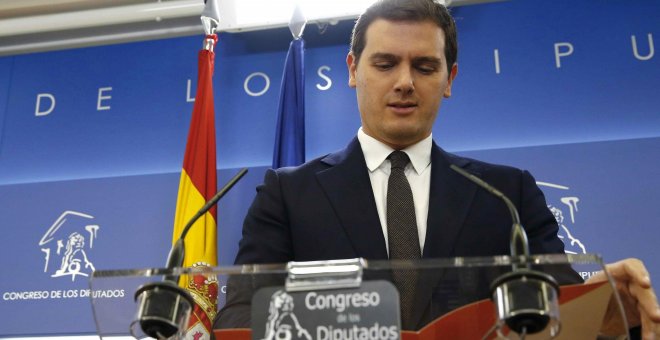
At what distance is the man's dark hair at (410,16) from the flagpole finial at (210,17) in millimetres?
1664

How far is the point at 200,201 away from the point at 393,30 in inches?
61.1

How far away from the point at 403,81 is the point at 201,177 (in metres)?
1.62

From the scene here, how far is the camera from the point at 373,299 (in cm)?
82

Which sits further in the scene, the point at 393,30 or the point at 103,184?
the point at 103,184

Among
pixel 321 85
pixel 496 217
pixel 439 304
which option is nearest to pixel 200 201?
pixel 321 85

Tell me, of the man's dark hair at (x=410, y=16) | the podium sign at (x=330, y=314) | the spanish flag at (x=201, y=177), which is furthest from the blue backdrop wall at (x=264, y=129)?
the podium sign at (x=330, y=314)

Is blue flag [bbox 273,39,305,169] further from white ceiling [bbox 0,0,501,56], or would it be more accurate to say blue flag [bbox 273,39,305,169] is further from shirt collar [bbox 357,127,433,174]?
shirt collar [bbox 357,127,433,174]

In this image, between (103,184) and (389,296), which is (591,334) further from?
(103,184)

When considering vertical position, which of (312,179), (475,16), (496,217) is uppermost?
(475,16)

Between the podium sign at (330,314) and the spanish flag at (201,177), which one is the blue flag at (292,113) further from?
the podium sign at (330,314)

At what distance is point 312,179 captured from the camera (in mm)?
1657

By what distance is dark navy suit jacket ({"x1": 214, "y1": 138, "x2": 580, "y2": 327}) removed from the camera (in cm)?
141

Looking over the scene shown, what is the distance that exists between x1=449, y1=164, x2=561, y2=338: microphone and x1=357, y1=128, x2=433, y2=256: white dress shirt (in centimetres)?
68

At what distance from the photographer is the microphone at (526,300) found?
0.79 meters
